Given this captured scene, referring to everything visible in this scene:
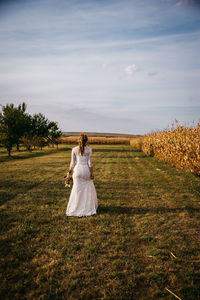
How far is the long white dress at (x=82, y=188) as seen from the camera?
581 centimetres

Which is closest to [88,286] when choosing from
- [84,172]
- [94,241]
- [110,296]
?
[110,296]

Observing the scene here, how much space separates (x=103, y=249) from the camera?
13.2 ft

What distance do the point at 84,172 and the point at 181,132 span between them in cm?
1033

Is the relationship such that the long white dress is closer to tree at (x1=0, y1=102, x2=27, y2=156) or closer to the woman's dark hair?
the woman's dark hair

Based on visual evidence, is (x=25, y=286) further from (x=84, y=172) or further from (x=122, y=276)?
(x=84, y=172)

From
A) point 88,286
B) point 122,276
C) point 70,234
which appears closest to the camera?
point 88,286

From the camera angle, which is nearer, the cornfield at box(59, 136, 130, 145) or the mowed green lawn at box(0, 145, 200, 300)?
the mowed green lawn at box(0, 145, 200, 300)

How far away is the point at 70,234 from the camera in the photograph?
15.1ft

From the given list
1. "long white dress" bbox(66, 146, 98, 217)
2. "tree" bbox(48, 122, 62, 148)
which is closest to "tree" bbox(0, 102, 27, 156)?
"tree" bbox(48, 122, 62, 148)

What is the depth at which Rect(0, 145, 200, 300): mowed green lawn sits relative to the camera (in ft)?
9.80

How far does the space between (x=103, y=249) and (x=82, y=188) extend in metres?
2.18

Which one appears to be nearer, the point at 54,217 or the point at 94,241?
the point at 94,241

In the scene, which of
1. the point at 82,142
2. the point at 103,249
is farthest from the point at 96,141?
the point at 103,249

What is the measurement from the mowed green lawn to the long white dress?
1.00ft
